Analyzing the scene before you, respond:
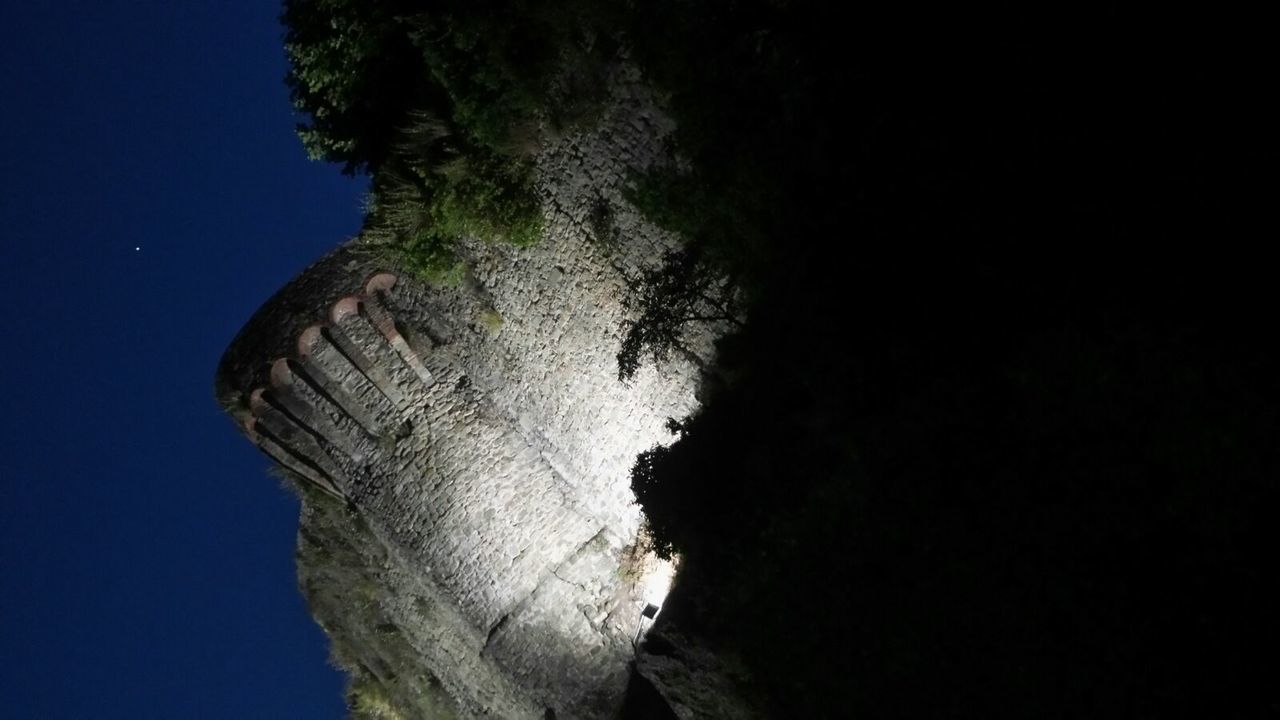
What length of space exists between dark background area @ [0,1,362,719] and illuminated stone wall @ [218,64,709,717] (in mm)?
91685

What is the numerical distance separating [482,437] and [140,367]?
4753 inches

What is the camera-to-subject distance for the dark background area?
94.6 meters

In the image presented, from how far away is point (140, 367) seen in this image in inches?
4306

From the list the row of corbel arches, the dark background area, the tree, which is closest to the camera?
the tree

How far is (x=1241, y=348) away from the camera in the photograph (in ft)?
10.5

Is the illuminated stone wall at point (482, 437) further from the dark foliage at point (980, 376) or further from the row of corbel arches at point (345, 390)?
the dark foliage at point (980, 376)

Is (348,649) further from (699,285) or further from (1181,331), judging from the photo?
(1181,331)

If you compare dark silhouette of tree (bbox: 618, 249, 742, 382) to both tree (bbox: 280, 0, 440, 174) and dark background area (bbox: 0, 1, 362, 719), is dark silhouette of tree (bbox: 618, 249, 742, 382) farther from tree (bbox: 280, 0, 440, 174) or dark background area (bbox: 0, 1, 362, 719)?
dark background area (bbox: 0, 1, 362, 719)

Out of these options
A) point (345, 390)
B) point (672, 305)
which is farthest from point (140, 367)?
point (672, 305)

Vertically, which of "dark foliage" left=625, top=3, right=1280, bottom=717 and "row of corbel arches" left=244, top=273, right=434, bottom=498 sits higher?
"row of corbel arches" left=244, top=273, right=434, bottom=498

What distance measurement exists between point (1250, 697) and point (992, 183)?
95.2 inches

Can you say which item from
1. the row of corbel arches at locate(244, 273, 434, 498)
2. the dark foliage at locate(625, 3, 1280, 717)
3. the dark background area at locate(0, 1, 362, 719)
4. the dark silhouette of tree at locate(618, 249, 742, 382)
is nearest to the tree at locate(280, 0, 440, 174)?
the row of corbel arches at locate(244, 273, 434, 498)

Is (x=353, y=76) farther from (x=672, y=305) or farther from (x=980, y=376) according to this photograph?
(x=980, y=376)

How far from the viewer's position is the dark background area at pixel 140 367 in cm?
9456
